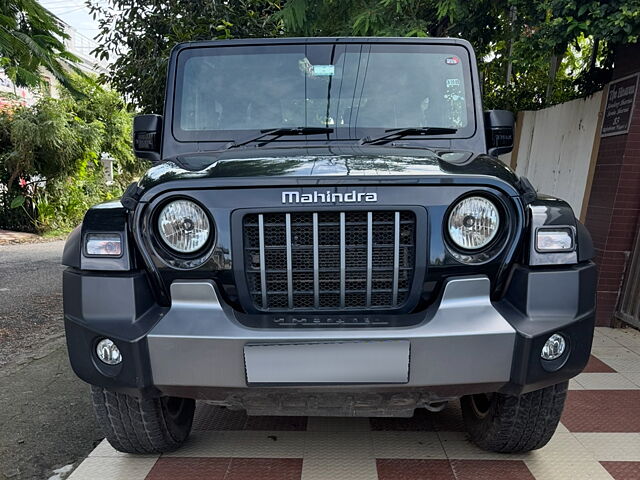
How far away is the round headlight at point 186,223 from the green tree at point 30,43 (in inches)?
97.7

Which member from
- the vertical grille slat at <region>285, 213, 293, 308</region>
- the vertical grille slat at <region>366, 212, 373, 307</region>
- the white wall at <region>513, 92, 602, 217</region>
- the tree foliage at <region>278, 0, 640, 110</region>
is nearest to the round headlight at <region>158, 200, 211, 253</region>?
the vertical grille slat at <region>285, 213, 293, 308</region>

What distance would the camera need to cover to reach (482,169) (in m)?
2.14

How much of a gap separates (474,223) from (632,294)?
10.8 feet

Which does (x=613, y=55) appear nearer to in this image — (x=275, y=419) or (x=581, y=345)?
(x=581, y=345)

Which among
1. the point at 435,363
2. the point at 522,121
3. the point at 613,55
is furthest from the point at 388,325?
the point at 522,121

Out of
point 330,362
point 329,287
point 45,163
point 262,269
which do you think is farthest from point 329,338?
point 45,163

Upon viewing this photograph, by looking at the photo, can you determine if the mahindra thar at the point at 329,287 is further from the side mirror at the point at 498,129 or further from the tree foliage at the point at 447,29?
the tree foliage at the point at 447,29

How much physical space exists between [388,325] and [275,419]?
136 centimetres

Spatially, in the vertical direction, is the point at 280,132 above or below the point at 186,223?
above

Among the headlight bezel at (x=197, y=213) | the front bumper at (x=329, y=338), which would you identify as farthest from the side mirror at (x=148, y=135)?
the front bumper at (x=329, y=338)

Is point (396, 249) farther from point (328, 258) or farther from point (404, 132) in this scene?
point (404, 132)

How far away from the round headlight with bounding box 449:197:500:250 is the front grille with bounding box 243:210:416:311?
6.7 inches

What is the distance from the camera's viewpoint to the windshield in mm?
2850

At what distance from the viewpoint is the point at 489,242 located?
2037mm
